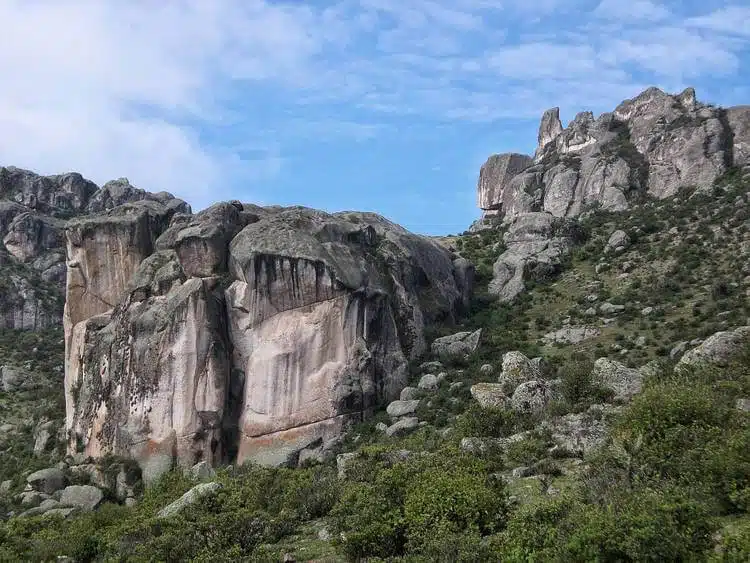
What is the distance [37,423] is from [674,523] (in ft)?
155

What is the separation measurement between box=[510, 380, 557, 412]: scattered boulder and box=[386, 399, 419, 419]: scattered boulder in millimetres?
8757

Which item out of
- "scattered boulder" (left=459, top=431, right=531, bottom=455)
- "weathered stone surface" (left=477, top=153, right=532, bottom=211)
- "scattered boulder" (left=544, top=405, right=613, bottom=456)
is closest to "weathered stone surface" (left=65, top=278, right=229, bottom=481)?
"scattered boulder" (left=459, top=431, right=531, bottom=455)

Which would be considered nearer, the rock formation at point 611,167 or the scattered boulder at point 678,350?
the scattered boulder at point 678,350

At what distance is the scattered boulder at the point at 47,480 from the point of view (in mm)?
38938

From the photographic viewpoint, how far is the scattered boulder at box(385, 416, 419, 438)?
3448cm

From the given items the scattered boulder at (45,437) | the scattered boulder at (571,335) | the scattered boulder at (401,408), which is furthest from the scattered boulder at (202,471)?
the scattered boulder at (571,335)

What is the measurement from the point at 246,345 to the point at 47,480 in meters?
13.1

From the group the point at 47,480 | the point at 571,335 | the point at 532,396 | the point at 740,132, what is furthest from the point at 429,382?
the point at 740,132

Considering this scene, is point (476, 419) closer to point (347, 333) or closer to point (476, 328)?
point (347, 333)

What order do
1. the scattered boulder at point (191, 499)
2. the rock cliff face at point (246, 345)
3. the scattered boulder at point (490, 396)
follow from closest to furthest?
the scattered boulder at point (191, 499)
the scattered boulder at point (490, 396)
the rock cliff face at point (246, 345)

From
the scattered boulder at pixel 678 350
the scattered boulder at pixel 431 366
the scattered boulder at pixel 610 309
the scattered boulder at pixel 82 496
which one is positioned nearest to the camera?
the scattered boulder at pixel 678 350

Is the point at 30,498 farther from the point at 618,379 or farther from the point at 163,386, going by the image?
the point at 618,379

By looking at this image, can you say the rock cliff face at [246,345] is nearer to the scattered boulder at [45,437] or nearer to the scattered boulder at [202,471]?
the scattered boulder at [202,471]

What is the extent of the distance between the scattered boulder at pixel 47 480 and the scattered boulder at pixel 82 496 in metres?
1.76
